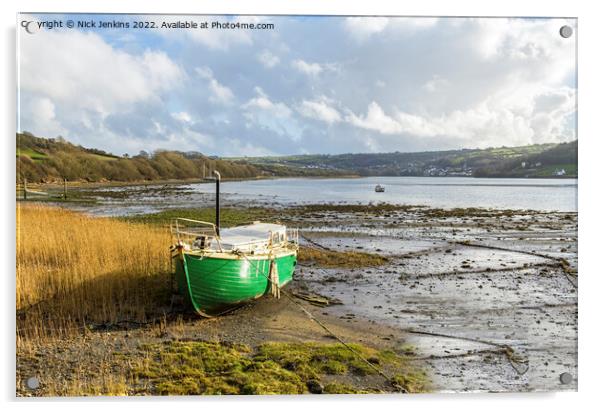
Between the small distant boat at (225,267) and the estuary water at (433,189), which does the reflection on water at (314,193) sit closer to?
the estuary water at (433,189)

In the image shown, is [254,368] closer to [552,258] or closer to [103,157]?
[103,157]

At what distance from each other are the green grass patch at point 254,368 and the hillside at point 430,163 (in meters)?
3.13

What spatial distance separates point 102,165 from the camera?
10984 mm

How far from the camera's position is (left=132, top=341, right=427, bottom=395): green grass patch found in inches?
232

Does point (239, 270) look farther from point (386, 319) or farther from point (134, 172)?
point (134, 172)

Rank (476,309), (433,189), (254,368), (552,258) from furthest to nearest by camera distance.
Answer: (433,189)
(552,258)
(476,309)
(254,368)

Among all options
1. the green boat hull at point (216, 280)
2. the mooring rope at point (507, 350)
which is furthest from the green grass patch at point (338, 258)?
the mooring rope at point (507, 350)

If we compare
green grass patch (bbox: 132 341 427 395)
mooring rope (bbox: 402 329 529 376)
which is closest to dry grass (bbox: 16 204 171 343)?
green grass patch (bbox: 132 341 427 395)

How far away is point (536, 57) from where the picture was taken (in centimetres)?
682

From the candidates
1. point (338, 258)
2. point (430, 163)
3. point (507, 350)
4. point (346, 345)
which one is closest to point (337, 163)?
point (430, 163)

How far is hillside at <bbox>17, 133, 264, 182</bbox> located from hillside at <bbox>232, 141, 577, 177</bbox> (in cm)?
67

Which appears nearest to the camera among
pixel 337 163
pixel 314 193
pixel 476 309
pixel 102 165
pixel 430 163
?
pixel 476 309

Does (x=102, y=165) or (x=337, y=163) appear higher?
(x=102, y=165)

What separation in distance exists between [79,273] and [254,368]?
3.72 meters
